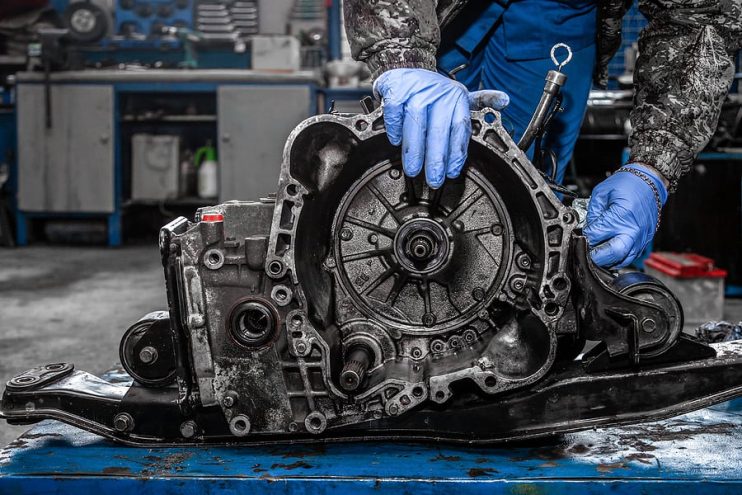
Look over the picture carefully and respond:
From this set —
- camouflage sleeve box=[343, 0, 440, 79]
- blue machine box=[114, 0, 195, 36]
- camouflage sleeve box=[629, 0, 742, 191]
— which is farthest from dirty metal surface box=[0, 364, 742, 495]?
blue machine box=[114, 0, 195, 36]

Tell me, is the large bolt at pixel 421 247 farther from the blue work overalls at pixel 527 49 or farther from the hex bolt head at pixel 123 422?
the blue work overalls at pixel 527 49

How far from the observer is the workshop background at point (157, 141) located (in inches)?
160

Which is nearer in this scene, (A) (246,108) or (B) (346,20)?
(B) (346,20)

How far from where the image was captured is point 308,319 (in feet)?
4.39

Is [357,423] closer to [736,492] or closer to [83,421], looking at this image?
[83,421]

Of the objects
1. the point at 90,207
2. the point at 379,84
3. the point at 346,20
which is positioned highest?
the point at 346,20

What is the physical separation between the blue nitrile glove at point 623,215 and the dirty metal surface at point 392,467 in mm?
357

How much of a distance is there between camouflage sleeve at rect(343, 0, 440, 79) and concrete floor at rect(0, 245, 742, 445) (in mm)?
1492

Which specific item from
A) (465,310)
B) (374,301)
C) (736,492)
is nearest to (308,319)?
(374,301)

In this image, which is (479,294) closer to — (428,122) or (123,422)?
(428,122)

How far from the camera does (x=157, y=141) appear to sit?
6.07 m

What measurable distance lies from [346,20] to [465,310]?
25.9 inches

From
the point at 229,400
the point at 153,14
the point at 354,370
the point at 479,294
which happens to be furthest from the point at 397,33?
the point at 153,14

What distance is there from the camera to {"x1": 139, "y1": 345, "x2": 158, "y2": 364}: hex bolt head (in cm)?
150
